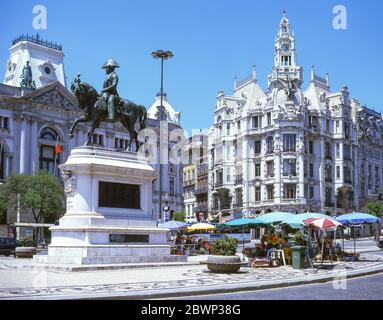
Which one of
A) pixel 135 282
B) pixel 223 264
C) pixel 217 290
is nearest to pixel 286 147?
pixel 223 264

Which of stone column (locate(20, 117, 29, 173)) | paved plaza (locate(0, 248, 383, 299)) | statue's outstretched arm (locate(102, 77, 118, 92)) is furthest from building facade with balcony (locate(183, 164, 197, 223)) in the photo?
paved plaza (locate(0, 248, 383, 299))

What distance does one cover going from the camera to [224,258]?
69.8 ft

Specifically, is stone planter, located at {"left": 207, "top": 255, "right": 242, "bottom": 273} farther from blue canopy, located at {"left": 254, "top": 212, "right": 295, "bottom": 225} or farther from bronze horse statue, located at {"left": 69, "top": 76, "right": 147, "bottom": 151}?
bronze horse statue, located at {"left": 69, "top": 76, "right": 147, "bottom": 151}

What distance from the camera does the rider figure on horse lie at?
26594 mm

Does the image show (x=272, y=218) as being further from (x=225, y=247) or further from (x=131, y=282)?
(x=131, y=282)

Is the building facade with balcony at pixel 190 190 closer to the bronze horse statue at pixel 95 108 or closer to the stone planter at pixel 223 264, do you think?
the bronze horse statue at pixel 95 108

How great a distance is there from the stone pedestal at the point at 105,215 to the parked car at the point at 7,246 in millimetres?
16643

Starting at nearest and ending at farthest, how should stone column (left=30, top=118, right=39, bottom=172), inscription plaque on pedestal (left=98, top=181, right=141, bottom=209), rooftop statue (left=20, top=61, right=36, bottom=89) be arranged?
inscription plaque on pedestal (left=98, top=181, right=141, bottom=209), stone column (left=30, top=118, right=39, bottom=172), rooftop statue (left=20, top=61, right=36, bottom=89)

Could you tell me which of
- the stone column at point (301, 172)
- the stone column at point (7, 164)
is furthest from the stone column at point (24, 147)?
the stone column at point (301, 172)

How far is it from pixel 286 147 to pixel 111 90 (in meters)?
55.0

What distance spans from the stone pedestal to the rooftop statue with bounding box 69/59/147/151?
181 centimetres

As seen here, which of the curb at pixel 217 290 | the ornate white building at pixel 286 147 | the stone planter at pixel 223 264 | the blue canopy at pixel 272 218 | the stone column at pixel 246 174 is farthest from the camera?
the stone column at pixel 246 174

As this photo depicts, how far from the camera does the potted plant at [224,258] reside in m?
21.3
